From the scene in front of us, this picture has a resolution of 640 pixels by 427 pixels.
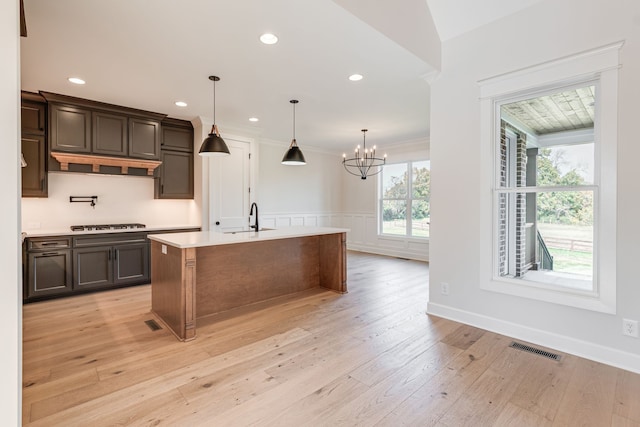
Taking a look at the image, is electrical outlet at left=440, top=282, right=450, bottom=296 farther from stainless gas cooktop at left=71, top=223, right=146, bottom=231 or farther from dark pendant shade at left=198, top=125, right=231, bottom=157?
stainless gas cooktop at left=71, top=223, right=146, bottom=231

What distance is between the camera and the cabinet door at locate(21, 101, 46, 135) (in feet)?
12.9

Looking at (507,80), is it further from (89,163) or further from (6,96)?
(89,163)

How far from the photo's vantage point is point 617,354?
238 cm

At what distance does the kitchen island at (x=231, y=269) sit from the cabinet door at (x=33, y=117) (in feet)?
7.63

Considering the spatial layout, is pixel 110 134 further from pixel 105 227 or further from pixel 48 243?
pixel 48 243

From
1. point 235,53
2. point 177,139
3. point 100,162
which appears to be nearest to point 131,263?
point 100,162

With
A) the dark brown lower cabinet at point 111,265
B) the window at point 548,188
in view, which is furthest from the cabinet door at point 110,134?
the window at point 548,188

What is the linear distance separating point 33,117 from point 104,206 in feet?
4.65

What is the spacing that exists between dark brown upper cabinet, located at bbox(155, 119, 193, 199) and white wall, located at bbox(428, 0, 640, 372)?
394 centimetres

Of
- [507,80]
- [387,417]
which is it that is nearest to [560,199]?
[507,80]

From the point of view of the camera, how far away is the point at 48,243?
3914 mm

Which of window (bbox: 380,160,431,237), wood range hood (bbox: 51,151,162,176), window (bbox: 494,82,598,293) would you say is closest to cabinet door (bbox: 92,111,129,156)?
wood range hood (bbox: 51,151,162,176)

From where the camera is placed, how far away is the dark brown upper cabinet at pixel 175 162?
16.5ft

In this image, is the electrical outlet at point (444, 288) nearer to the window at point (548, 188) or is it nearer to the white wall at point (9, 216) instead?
the window at point (548, 188)
